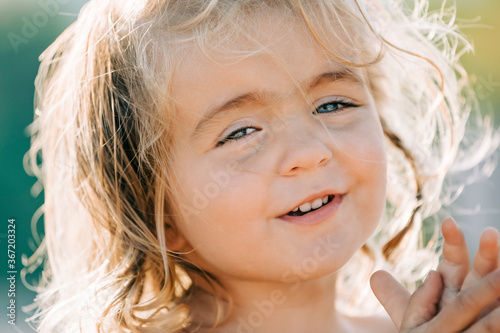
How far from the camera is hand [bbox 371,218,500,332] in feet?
2.79

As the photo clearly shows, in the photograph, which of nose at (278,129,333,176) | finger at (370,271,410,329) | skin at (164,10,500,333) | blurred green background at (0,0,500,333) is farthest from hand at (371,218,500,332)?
blurred green background at (0,0,500,333)

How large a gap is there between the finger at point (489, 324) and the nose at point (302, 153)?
0.42 metres

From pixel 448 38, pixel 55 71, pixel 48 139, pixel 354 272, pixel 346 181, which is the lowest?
pixel 354 272

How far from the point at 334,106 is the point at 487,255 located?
498mm

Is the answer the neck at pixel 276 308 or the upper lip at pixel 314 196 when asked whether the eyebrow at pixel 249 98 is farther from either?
the neck at pixel 276 308

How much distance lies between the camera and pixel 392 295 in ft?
3.29

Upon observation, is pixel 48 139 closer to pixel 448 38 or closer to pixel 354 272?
pixel 354 272

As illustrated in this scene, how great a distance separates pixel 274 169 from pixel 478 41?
3.17m

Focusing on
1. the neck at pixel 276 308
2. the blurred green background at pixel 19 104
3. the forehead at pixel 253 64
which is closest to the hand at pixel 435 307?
the neck at pixel 276 308

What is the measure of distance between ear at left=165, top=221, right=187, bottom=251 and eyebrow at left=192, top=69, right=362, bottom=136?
28 centimetres

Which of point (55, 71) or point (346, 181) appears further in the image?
point (55, 71)

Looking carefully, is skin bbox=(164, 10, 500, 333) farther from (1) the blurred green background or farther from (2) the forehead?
(1) the blurred green background

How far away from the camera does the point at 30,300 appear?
1800 mm

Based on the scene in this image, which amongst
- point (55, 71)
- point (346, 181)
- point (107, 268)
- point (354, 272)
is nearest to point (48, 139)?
point (55, 71)
